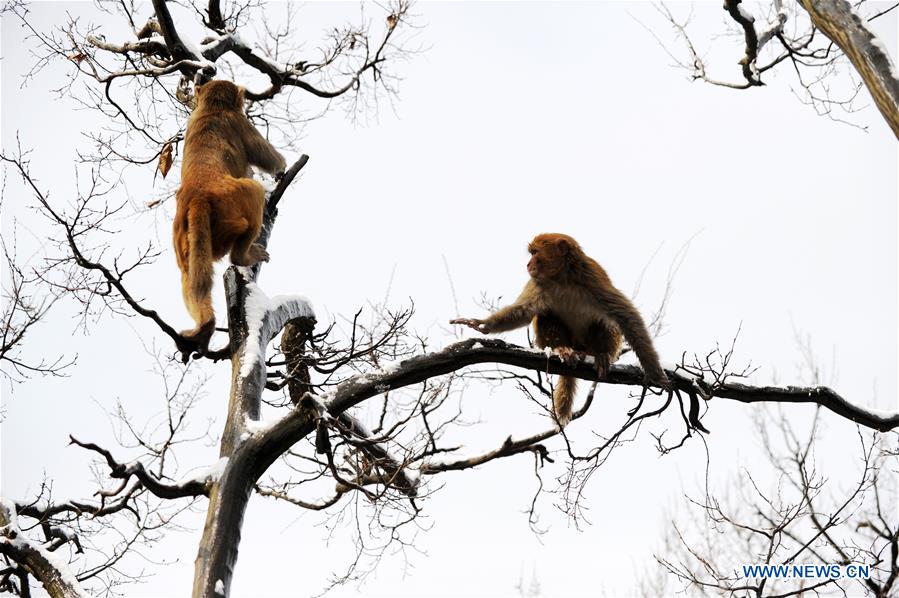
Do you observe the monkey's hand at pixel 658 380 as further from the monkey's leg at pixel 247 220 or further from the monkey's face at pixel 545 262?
the monkey's leg at pixel 247 220

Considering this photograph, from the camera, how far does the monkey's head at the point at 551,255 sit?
798 centimetres

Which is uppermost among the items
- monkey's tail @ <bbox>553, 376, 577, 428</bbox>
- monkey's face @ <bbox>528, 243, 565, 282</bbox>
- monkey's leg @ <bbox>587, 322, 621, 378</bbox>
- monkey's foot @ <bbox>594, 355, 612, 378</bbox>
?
monkey's face @ <bbox>528, 243, 565, 282</bbox>

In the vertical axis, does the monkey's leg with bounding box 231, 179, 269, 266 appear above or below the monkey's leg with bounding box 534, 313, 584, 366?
above

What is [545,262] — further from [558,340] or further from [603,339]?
[603,339]

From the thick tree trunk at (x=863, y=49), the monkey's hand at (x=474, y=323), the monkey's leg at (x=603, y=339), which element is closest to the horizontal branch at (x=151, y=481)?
the monkey's hand at (x=474, y=323)

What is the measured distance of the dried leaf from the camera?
9.00 m

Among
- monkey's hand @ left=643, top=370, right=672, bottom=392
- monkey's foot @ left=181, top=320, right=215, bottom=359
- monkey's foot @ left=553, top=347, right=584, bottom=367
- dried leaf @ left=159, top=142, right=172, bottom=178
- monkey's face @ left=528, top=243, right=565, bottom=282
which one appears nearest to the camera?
monkey's foot @ left=553, top=347, right=584, bottom=367

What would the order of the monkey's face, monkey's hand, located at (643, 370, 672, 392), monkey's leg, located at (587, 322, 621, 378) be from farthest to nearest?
the monkey's face
monkey's leg, located at (587, 322, 621, 378)
monkey's hand, located at (643, 370, 672, 392)

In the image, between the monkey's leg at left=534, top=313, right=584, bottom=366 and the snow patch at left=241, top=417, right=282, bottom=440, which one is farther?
the monkey's leg at left=534, top=313, right=584, bottom=366

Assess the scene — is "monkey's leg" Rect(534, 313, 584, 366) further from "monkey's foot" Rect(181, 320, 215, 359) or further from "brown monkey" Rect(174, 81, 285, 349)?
"monkey's foot" Rect(181, 320, 215, 359)

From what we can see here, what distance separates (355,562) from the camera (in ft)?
25.2

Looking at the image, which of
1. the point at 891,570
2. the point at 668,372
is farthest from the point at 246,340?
the point at 891,570

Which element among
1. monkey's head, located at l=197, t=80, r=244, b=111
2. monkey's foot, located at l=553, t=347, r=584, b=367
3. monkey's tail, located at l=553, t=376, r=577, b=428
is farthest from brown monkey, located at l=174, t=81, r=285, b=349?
monkey's tail, located at l=553, t=376, r=577, b=428

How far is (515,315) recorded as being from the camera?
7.69 m
